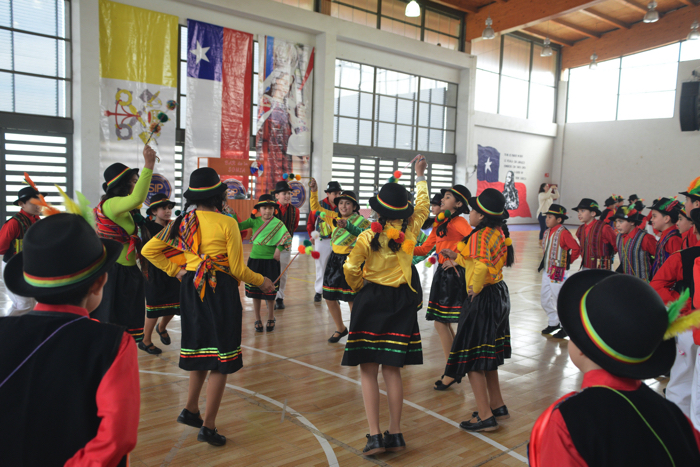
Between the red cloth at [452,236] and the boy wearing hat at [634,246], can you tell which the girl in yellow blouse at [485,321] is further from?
the boy wearing hat at [634,246]

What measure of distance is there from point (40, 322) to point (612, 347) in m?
1.41

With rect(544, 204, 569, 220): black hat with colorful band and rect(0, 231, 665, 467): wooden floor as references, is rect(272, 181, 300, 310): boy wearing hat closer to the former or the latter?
rect(0, 231, 665, 467): wooden floor

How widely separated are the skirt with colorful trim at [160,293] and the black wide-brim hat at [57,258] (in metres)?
3.30

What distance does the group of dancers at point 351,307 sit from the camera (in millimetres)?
1202

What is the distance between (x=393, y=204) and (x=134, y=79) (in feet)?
32.0

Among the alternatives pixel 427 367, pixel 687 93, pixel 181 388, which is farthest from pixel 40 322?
pixel 687 93

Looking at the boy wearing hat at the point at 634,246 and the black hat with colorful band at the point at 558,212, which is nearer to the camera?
the boy wearing hat at the point at 634,246

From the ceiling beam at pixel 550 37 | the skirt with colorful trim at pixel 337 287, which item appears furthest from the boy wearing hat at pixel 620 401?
the ceiling beam at pixel 550 37

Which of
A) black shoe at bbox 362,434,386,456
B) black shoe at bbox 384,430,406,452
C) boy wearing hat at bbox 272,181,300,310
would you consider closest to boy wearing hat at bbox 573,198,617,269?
boy wearing hat at bbox 272,181,300,310

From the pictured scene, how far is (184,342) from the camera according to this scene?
3008 mm

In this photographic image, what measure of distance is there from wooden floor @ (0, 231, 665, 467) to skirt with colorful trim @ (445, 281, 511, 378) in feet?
1.42

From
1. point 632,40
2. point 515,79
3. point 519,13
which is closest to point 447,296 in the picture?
point 519,13

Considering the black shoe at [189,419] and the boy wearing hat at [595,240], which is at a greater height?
the boy wearing hat at [595,240]

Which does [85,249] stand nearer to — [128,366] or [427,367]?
[128,366]
